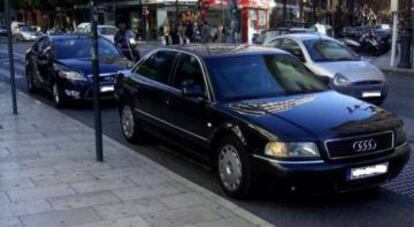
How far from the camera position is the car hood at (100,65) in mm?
13453

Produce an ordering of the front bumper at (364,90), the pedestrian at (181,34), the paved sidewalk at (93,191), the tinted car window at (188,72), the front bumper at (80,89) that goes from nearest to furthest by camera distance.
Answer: the paved sidewalk at (93,191)
the tinted car window at (188,72)
the front bumper at (364,90)
the front bumper at (80,89)
the pedestrian at (181,34)

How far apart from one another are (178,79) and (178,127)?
0.59m

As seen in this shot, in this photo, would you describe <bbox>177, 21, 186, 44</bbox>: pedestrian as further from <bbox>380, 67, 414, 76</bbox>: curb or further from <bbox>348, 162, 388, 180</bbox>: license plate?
<bbox>348, 162, 388, 180</bbox>: license plate

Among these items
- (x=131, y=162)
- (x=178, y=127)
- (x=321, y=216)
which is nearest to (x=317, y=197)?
(x=321, y=216)

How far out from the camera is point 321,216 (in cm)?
607

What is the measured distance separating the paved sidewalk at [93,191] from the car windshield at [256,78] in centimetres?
110

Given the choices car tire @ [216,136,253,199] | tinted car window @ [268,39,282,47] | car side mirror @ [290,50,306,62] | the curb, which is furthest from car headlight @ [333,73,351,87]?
the curb

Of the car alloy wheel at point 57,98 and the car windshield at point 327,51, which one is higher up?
the car windshield at point 327,51

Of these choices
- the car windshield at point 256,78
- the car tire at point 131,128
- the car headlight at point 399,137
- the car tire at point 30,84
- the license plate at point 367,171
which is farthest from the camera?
the car tire at point 30,84

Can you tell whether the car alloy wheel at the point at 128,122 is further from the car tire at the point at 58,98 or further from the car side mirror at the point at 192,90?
the car tire at the point at 58,98

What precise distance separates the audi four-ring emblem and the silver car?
242 inches

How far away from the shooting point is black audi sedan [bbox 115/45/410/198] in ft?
19.6

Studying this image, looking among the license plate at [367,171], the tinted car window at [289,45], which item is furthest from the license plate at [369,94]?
the license plate at [367,171]

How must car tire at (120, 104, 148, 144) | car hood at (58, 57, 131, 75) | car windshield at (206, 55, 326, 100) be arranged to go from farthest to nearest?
car hood at (58, 57, 131, 75) → car tire at (120, 104, 148, 144) → car windshield at (206, 55, 326, 100)
